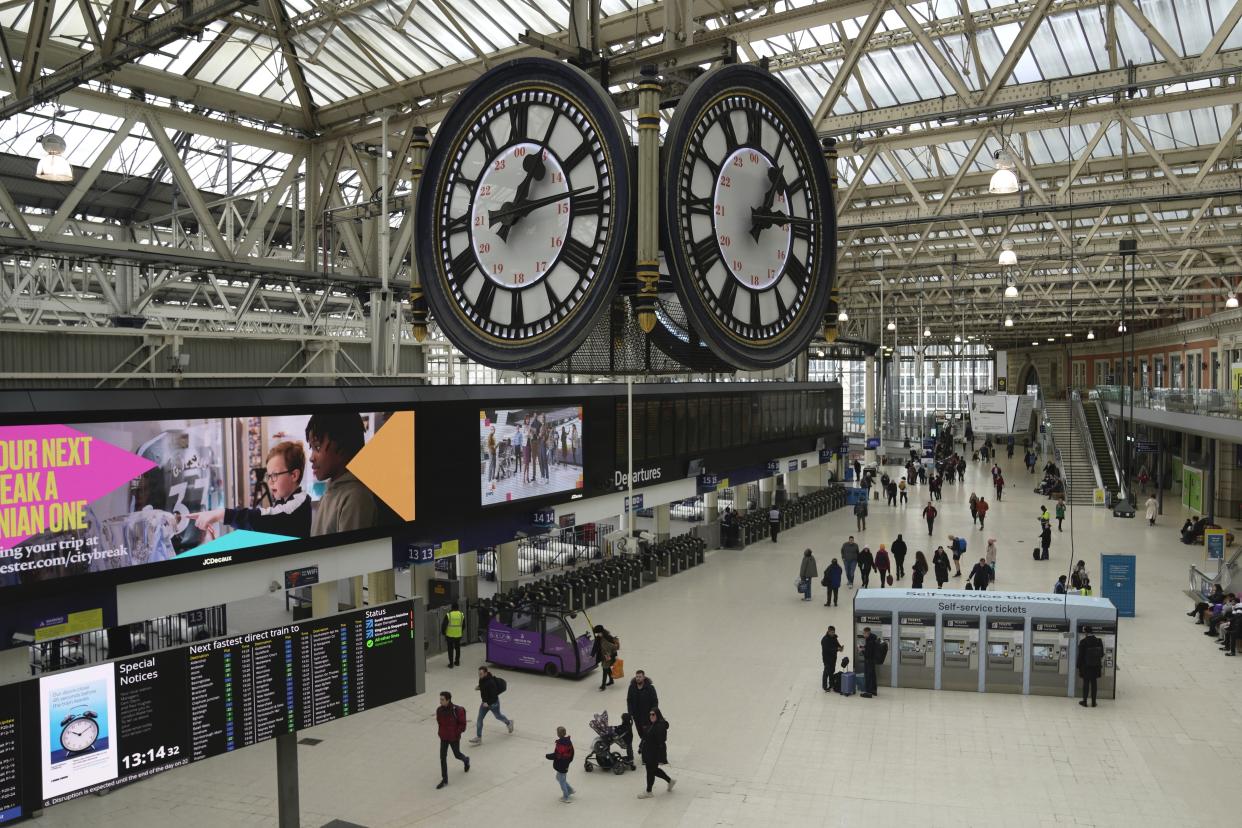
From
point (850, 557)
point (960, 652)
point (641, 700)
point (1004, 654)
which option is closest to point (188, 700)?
point (641, 700)

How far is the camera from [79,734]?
558cm

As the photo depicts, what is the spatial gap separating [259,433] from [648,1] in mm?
7884

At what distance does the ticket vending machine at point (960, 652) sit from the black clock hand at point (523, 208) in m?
13.3

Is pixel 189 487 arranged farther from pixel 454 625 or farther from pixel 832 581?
pixel 832 581

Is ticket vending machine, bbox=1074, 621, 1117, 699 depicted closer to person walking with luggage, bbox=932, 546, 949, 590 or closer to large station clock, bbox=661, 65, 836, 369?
person walking with luggage, bbox=932, 546, 949, 590

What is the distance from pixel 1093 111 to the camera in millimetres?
16531

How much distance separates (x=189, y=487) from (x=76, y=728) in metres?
7.02

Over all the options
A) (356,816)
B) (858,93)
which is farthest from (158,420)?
(858,93)

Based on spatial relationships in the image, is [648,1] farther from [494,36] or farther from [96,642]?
[96,642]

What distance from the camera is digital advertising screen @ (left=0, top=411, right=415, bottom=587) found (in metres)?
10.5

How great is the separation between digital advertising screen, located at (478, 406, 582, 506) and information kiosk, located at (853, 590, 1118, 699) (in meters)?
6.42

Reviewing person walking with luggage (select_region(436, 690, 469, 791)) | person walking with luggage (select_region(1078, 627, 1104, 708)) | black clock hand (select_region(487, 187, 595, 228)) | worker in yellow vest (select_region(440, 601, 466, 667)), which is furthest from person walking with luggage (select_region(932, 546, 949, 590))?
black clock hand (select_region(487, 187, 595, 228))

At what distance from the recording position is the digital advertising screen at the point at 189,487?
1048 cm

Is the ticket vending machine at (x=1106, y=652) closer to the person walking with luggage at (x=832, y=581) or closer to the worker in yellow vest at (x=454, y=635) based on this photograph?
the person walking with luggage at (x=832, y=581)
